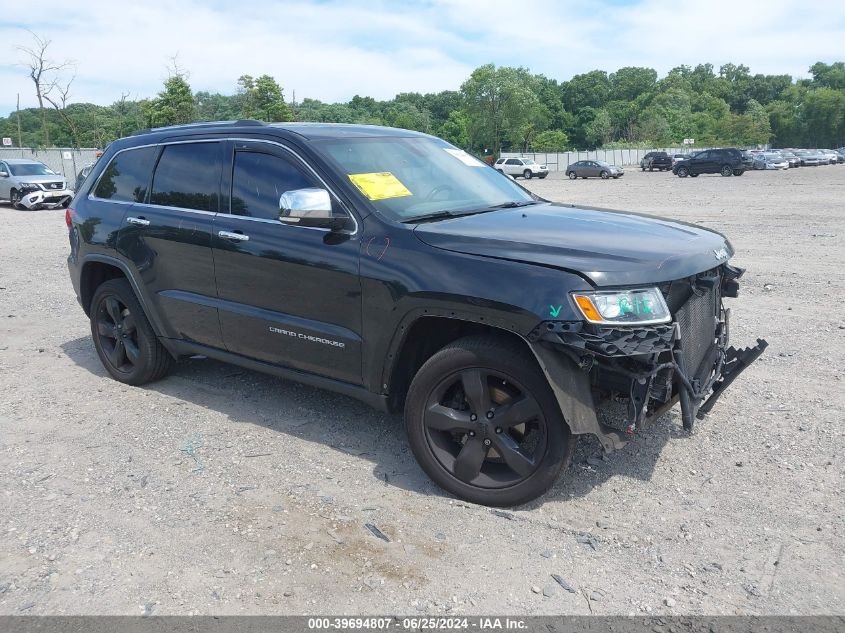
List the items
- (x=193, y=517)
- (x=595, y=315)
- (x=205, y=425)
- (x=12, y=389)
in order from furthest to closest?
1. (x=12, y=389)
2. (x=205, y=425)
3. (x=193, y=517)
4. (x=595, y=315)

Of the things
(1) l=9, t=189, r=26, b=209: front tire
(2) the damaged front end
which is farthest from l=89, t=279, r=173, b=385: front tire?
(1) l=9, t=189, r=26, b=209: front tire

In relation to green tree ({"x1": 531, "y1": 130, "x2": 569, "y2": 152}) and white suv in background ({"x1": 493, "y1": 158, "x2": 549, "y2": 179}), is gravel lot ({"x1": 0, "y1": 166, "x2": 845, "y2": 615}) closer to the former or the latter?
white suv in background ({"x1": 493, "y1": 158, "x2": 549, "y2": 179})

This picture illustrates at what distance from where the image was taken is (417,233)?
3.76 meters

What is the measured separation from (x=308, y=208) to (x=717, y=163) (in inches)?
1744

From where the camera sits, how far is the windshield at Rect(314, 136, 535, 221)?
4.12 m

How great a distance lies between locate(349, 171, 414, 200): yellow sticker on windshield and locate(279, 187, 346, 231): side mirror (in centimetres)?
25

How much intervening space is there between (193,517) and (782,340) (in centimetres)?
508

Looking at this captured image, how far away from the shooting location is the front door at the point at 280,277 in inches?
158

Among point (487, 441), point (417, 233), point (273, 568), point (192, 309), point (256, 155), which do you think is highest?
point (256, 155)

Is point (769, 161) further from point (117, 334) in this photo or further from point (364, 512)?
point (364, 512)

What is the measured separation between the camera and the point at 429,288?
359cm

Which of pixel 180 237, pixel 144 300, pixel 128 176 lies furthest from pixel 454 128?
pixel 180 237

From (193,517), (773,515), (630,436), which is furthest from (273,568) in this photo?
(773,515)

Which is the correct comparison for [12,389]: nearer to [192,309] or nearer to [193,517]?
[192,309]
